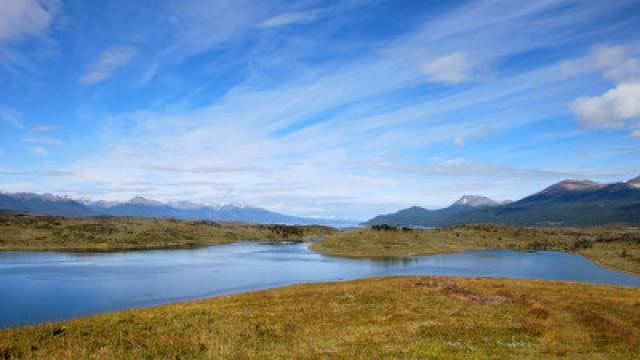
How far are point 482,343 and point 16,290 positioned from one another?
70757 mm

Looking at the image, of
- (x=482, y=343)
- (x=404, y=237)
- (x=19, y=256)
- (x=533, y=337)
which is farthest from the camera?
(x=404, y=237)

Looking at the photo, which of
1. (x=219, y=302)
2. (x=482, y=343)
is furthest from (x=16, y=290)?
(x=482, y=343)

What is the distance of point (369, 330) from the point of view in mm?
31375

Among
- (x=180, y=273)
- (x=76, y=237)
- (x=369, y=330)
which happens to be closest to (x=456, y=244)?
(x=180, y=273)

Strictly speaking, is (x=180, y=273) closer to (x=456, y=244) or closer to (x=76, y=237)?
(x=76, y=237)

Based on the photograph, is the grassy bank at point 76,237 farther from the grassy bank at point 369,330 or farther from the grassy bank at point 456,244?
the grassy bank at point 369,330

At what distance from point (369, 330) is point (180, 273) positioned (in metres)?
73.0

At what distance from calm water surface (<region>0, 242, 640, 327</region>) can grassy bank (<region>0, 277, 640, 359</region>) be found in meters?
26.4

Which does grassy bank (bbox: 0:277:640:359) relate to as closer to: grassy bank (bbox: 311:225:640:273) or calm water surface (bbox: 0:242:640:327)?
calm water surface (bbox: 0:242:640:327)

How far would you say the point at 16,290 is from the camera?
7175cm

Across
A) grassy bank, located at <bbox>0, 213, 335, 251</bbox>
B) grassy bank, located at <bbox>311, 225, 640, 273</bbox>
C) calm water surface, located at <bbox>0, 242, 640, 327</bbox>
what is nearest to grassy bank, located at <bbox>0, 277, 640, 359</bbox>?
calm water surface, located at <bbox>0, 242, 640, 327</bbox>

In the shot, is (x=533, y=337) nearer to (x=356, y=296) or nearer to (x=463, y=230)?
(x=356, y=296)

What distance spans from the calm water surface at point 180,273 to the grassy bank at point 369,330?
26.4 meters

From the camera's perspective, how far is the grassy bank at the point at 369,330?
2523 centimetres
